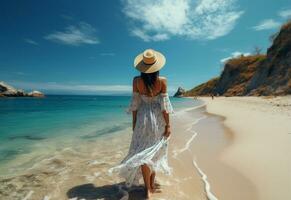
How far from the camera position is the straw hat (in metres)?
3.90

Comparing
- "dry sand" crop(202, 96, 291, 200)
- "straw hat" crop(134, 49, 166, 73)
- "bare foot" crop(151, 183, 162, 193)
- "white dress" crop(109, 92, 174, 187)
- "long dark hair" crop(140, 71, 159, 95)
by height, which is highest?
"straw hat" crop(134, 49, 166, 73)

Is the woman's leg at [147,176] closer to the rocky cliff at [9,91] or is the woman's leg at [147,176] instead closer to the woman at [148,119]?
the woman at [148,119]

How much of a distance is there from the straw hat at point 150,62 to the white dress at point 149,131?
45 cm

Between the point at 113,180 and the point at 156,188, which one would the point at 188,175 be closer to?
the point at 156,188

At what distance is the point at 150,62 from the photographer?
12.9 ft

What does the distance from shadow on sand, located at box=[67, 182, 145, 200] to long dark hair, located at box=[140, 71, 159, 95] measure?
189cm

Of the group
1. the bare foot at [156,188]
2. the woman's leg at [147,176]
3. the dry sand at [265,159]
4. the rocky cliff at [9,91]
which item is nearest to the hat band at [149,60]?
the woman's leg at [147,176]

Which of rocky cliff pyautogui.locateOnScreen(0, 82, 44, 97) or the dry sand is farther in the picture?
rocky cliff pyautogui.locateOnScreen(0, 82, 44, 97)

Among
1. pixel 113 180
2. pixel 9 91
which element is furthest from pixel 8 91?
pixel 113 180

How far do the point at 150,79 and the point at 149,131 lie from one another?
34.4 inches

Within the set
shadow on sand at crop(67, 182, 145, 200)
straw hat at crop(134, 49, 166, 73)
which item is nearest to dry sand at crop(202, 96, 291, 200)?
shadow on sand at crop(67, 182, 145, 200)

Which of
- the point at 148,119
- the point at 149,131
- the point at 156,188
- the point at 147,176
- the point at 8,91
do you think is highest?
the point at 8,91

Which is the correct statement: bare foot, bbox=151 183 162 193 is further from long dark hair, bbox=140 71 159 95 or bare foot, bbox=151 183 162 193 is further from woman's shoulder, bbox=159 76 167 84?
woman's shoulder, bbox=159 76 167 84

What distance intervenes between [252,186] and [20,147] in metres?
8.36
